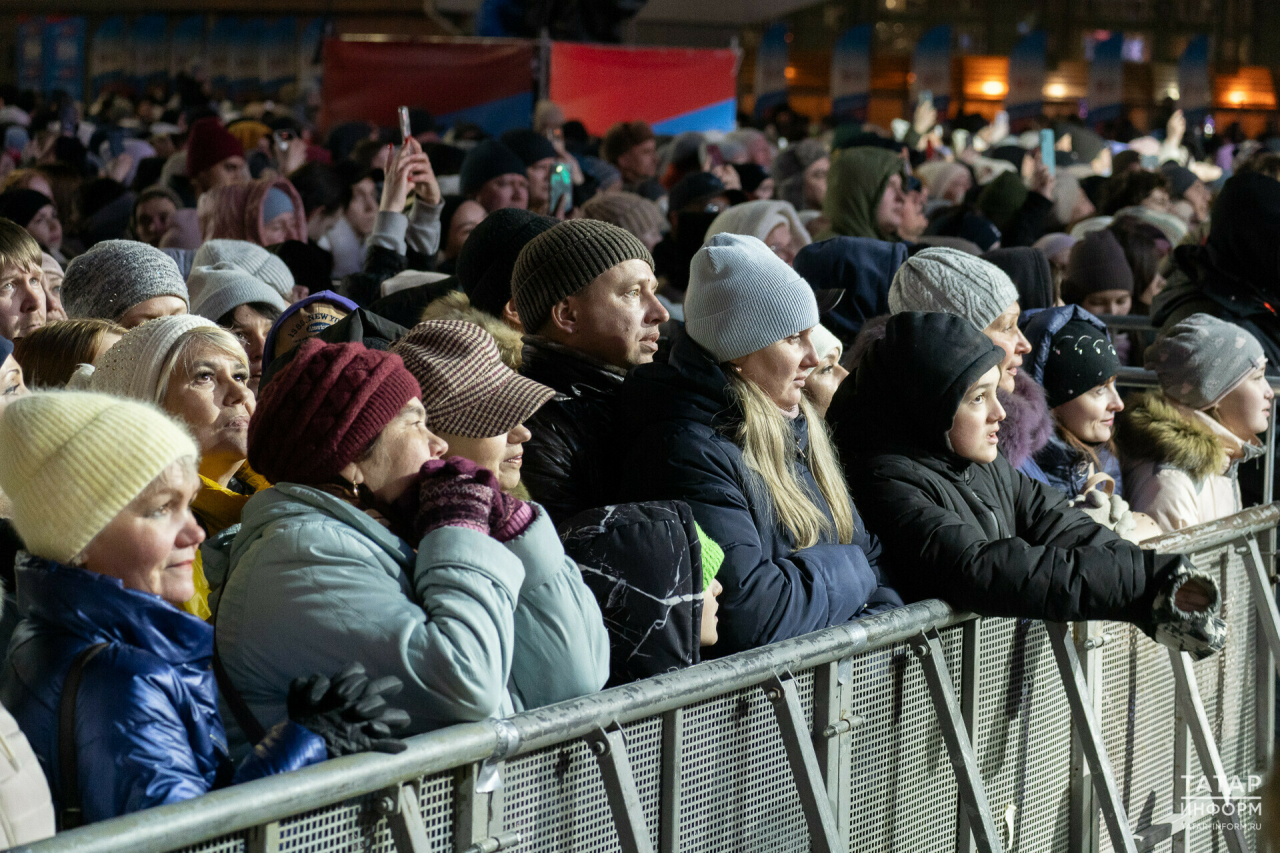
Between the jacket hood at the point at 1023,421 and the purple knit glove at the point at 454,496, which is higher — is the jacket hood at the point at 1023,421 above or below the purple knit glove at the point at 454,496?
below

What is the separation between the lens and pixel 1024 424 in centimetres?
395

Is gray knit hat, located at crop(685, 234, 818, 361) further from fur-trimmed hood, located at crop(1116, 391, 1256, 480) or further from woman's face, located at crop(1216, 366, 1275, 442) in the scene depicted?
woman's face, located at crop(1216, 366, 1275, 442)

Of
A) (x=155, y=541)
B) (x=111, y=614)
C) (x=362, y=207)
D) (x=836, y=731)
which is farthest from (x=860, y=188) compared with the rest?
(x=111, y=614)

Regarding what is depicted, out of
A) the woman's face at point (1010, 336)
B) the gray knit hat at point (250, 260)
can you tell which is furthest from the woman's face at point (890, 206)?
the gray knit hat at point (250, 260)

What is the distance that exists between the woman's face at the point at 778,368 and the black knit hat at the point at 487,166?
4299mm

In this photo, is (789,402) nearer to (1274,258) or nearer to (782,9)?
(1274,258)

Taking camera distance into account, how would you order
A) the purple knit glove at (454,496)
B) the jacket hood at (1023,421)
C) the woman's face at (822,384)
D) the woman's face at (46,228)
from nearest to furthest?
the purple knit glove at (454,496) < the jacket hood at (1023,421) < the woman's face at (822,384) < the woman's face at (46,228)

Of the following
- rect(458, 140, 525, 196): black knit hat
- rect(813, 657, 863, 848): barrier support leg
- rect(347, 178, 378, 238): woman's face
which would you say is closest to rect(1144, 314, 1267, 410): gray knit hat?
rect(813, 657, 863, 848): barrier support leg

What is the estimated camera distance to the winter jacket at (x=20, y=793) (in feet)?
5.78

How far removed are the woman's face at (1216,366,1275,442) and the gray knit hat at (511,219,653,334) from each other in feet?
7.16

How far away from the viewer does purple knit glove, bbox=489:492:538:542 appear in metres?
2.28

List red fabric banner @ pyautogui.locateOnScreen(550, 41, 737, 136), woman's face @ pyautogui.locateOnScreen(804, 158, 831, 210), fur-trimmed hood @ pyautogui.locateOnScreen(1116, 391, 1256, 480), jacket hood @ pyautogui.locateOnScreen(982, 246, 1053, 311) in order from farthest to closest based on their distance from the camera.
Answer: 1. red fabric banner @ pyautogui.locateOnScreen(550, 41, 737, 136)
2. woman's face @ pyautogui.locateOnScreen(804, 158, 831, 210)
3. jacket hood @ pyautogui.locateOnScreen(982, 246, 1053, 311)
4. fur-trimmed hood @ pyautogui.locateOnScreen(1116, 391, 1256, 480)

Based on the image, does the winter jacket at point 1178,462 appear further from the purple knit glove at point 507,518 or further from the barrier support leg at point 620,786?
the purple knit glove at point 507,518

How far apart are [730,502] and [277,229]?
4.07 meters
